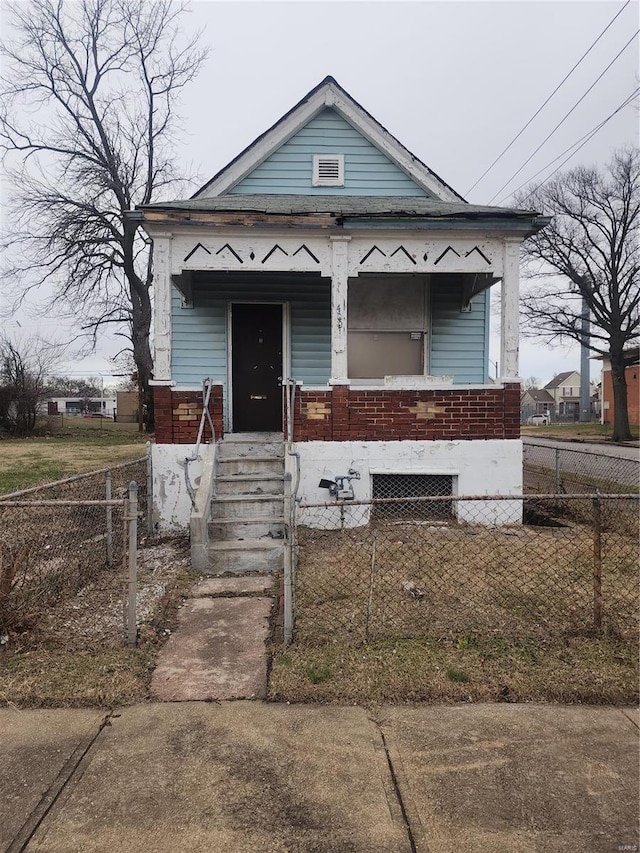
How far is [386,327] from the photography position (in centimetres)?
945

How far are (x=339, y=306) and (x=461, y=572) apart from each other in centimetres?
395

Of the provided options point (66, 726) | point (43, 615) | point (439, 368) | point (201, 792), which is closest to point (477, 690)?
point (201, 792)

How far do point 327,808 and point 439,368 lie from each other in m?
8.04

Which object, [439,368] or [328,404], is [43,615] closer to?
[328,404]

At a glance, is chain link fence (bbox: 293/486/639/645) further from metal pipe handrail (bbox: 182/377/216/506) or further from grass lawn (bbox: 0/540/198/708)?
metal pipe handrail (bbox: 182/377/216/506)

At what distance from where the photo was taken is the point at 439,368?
9656 mm

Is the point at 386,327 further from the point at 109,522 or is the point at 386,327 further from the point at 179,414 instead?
the point at 109,522

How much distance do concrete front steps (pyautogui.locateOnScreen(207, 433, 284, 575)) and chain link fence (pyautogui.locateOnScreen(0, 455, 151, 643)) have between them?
1041 millimetres

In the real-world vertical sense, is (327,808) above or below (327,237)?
below

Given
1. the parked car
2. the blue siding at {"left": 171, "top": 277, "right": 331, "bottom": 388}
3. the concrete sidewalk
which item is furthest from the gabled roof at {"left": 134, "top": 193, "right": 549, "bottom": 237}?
the parked car

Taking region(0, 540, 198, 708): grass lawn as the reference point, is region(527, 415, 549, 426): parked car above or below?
above

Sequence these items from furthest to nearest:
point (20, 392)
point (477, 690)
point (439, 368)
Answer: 1. point (20, 392)
2. point (439, 368)
3. point (477, 690)

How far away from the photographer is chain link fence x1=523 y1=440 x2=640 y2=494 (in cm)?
910

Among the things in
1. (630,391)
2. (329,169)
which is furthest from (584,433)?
(329,169)
